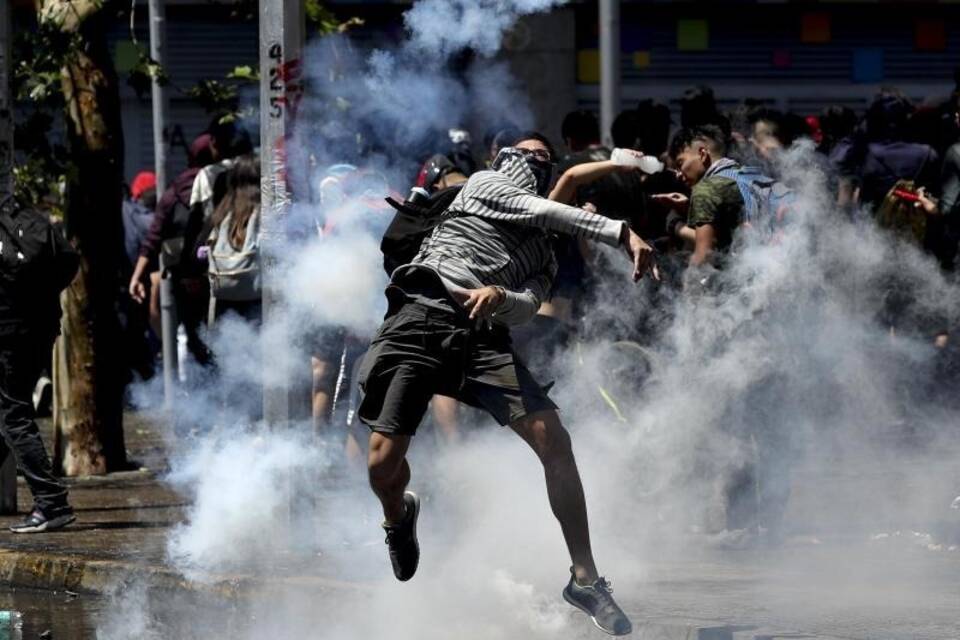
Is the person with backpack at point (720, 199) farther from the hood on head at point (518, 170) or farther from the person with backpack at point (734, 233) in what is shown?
the hood on head at point (518, 170)

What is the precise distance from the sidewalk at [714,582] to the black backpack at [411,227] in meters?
1.25

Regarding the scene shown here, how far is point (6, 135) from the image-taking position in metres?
9.27

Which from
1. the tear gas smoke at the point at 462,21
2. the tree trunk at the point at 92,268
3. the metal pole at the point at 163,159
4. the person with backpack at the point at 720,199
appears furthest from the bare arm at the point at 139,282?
the person with backpack at the point at 720,199

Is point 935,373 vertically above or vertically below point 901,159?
below

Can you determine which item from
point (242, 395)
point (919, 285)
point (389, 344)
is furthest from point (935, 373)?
point (389, 344)

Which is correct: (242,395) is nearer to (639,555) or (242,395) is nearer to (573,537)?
(639,555)

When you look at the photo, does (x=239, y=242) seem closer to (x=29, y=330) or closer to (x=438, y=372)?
(x=29, y=330)

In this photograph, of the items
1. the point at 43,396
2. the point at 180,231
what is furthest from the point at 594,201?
the point at 43,396

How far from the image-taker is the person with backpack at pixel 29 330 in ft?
28.6

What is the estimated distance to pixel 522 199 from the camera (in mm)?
6434

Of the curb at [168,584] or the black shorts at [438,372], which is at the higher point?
the black shorts at [438,372]

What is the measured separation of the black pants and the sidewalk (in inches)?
7.9

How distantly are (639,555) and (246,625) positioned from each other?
67.4 inches

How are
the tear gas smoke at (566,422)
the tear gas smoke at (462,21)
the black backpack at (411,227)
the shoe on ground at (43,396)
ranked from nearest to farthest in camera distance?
the black backpack at (411,227), the tear gas smoke at (566,422), the tear gas smoke at (462,21), the shoe on ground at (43,396)
